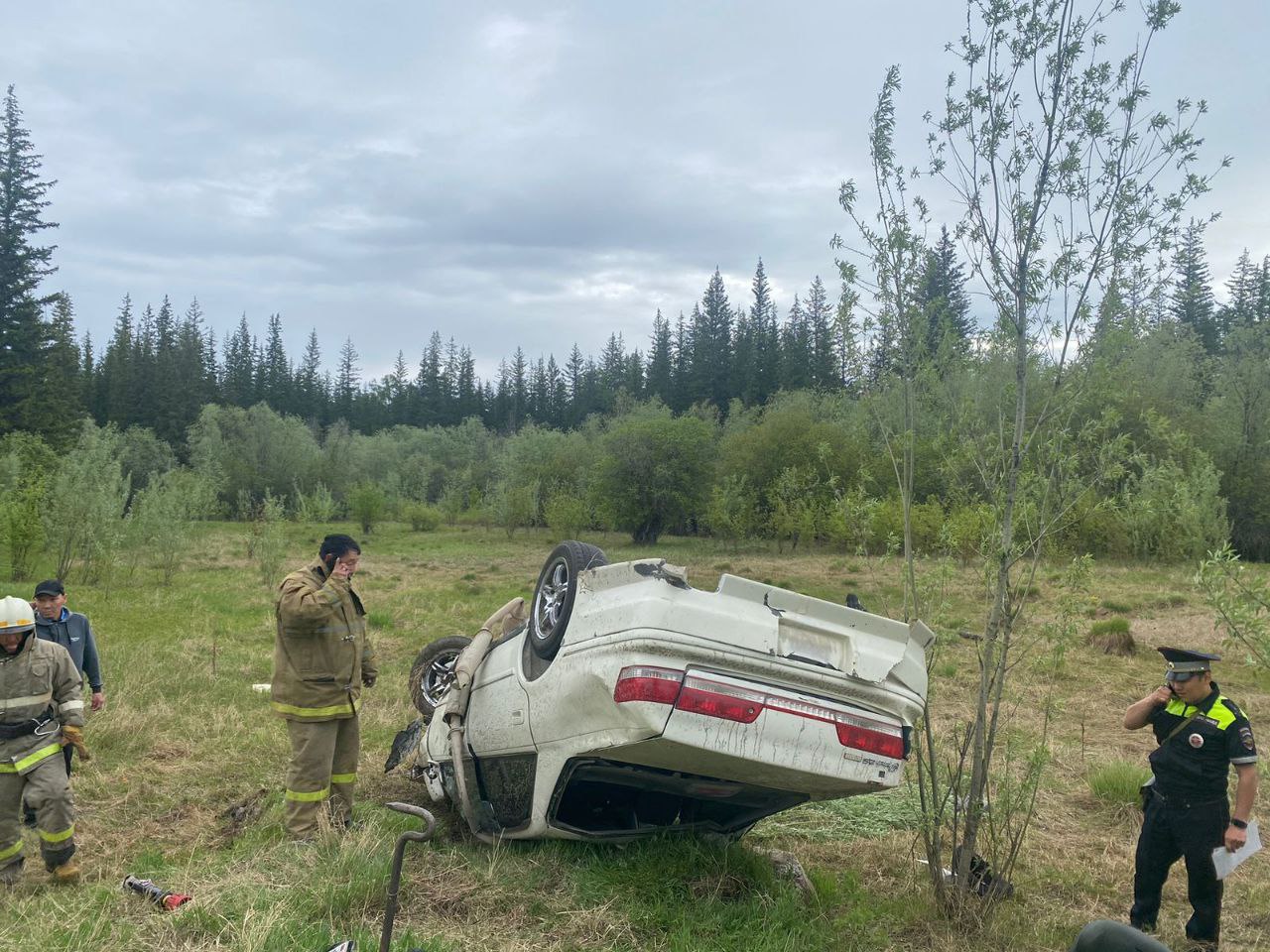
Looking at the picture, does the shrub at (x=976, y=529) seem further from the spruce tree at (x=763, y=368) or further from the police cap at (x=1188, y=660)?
the spruce tree at (x=763, y=368)

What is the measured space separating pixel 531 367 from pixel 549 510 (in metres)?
74.0

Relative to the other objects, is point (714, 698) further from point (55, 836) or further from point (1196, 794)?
point (55, 836)

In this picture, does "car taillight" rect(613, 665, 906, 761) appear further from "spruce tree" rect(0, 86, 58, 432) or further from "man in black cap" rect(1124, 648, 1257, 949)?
"spruce tree" rect(0, 86, 58, 432)

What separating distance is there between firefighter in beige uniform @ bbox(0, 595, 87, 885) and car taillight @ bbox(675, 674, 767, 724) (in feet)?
12.3

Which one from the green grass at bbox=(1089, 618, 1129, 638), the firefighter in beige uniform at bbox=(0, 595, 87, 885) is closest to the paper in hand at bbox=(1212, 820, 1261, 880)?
the firefighter in beige uniform at bbox=(0, 595, 87, 885)

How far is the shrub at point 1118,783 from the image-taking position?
21.5 ft

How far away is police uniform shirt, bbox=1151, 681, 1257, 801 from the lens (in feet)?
14.3

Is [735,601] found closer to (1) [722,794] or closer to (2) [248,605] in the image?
(1) [722,794]

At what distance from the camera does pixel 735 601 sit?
12.3ft

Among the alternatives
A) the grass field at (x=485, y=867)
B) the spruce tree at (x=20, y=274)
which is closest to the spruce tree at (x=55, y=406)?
the spruce tree at (x=20, y=274)

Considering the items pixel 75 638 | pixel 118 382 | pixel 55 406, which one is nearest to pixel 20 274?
pixel 55 406

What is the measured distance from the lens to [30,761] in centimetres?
502

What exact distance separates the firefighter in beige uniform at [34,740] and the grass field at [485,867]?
18 centimetres

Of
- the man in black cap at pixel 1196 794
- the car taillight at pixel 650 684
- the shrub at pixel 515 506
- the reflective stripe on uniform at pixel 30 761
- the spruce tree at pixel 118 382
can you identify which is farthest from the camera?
the spruce tree at pixel 118 382
